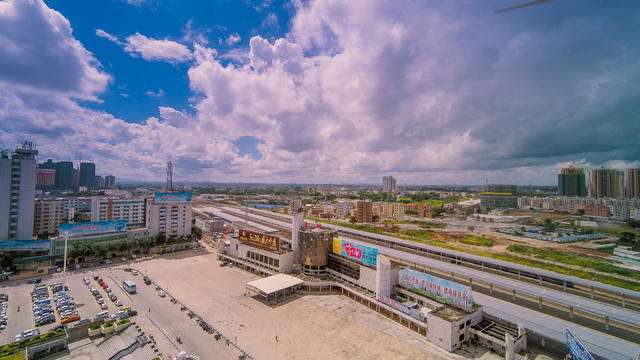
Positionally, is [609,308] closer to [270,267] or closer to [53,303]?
[270,267]

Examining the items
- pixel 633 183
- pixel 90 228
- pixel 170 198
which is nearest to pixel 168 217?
pixel 170 198

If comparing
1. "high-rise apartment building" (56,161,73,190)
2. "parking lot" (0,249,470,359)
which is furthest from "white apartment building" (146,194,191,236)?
"high-rise apartment building" (56,161,73,190)

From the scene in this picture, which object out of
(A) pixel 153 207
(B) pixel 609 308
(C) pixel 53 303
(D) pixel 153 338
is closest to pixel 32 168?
(A) pixel 153 207

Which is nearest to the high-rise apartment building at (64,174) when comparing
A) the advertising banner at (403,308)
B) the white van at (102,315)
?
the white van at (102,315)

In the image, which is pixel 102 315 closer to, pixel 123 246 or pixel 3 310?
pixel 3 310

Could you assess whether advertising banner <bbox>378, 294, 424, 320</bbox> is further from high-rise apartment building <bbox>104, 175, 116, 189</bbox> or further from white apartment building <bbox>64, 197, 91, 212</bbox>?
high-rise apartment building <bbox>104, 175, 116, 189</bbox>

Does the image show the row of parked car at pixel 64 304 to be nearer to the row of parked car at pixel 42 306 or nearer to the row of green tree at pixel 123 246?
the row of parked car at pixel 42 306

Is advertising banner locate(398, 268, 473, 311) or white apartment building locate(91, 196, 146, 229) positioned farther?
white apartment building locate(91, 196, 146, 229)
